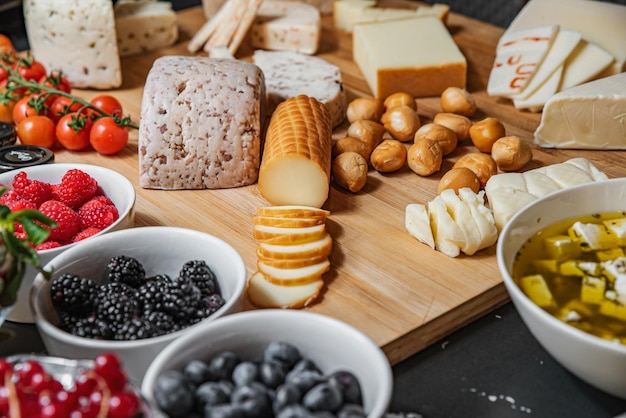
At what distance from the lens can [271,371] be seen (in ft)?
4.15

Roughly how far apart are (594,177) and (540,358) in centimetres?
59

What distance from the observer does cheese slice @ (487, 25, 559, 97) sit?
253 centimetres

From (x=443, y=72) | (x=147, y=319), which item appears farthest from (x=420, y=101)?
(x=147, y=319)

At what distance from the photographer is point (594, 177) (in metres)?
1.97

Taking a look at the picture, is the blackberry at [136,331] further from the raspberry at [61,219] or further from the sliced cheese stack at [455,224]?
the sliced cheese stack at [455,224]

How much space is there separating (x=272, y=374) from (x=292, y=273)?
0.49 metres

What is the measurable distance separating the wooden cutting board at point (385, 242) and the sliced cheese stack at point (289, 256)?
4 cm

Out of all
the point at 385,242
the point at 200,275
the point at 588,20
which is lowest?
the point at 385,242

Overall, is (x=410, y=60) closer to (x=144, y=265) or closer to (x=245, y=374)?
(x=144, y=265)

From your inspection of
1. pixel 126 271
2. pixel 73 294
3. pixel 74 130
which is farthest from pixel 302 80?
pixel 73 294

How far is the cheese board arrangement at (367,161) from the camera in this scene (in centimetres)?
175

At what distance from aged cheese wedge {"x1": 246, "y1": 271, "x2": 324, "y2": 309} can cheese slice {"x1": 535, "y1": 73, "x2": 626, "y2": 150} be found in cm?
100

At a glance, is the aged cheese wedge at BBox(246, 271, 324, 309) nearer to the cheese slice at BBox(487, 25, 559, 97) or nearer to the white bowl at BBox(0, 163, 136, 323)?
the white bowl at BBox(0, 163, 136, 323)

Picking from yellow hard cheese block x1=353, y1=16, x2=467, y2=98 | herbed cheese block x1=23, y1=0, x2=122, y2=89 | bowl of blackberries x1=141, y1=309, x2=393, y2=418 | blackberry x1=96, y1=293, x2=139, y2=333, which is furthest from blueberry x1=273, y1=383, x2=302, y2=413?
herbed cheese block x1=23, y1=0, x2=122, y2=89
